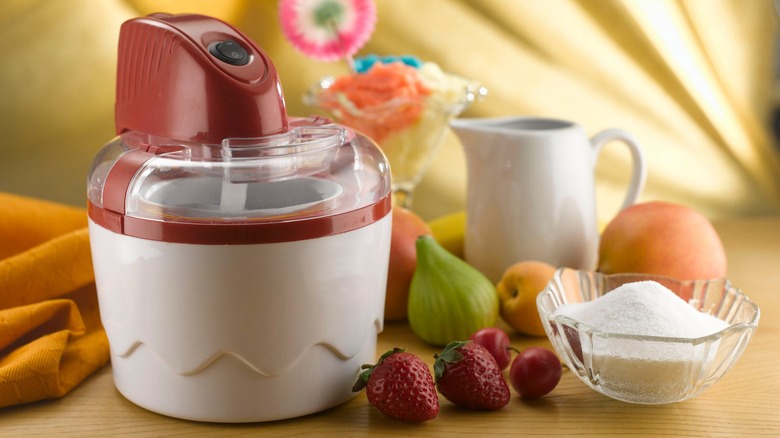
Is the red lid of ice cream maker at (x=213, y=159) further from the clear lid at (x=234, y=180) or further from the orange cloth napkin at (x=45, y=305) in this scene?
the orange cloth napkin at (x=45, y=305)

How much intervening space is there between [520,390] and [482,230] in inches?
9.0

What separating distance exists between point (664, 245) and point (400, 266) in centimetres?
23

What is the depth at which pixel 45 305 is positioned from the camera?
750 millimetres

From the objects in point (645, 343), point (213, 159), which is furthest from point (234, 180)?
point (645, 343)

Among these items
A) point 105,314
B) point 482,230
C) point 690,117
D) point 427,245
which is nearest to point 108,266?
point 105,314

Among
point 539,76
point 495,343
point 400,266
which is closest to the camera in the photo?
point 495,343

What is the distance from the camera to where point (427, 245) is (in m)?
0.78

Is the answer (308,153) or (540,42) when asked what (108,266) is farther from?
(540,42)

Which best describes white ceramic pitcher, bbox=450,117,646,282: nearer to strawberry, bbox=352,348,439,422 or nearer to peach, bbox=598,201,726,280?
peach, bbox=598,201,726,280

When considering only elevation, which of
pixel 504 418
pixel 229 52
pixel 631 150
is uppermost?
pixel 229 52

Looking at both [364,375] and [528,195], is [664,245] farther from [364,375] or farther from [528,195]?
[364,375]

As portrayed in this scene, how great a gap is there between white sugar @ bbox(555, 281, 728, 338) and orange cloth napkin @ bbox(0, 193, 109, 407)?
0.36 meters

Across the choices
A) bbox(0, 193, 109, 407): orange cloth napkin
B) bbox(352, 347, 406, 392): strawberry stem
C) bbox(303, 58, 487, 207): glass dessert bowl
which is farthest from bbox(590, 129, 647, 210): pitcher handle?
bbox(0, 193, 109, 407): orange cloth napkin

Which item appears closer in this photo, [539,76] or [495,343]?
[495,343]
